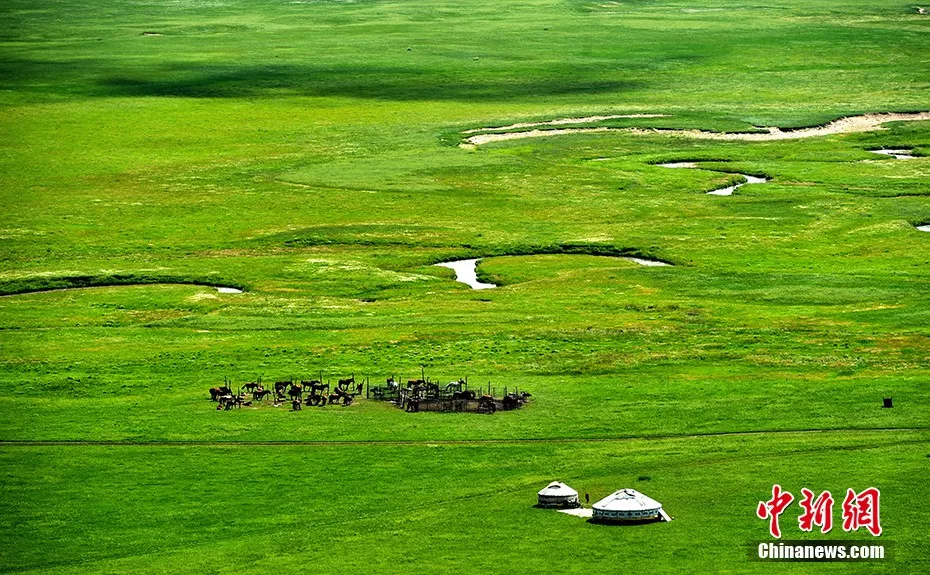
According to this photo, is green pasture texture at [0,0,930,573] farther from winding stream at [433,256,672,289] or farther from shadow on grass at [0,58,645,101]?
winding stream at [433,256,672,289]

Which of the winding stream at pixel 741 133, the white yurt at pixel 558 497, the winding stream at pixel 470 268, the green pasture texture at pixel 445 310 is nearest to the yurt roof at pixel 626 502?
the green pasture texture at pixel 445 310

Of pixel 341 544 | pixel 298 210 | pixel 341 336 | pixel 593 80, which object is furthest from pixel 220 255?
pixel 593 80

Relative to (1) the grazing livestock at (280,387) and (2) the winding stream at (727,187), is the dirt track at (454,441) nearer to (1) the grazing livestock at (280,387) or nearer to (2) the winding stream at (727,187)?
(1) the grazing livestock at (280,387)

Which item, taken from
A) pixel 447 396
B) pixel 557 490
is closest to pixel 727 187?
pixel 447 396

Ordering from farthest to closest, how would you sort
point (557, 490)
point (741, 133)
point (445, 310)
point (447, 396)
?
1. point (741, 133)
2. point (445, 310)
3. point (447, 396)
4. point (557, 490)

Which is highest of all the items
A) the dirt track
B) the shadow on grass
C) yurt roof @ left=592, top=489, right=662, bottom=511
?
yurt roof @ left=592, top=489, right=662, bottom=511

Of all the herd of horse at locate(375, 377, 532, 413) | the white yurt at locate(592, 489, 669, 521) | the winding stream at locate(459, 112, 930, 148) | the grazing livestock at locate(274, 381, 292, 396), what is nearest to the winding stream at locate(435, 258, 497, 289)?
the herd of horse at locate(375, 377, 532, 413)

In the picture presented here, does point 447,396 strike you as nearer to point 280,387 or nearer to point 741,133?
point 280,387
